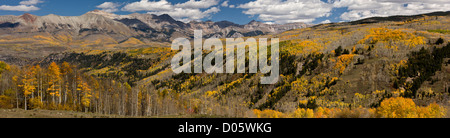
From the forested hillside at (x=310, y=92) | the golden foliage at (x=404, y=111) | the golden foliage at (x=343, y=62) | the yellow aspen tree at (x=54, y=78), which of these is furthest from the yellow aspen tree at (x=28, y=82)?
the golden foliage at (x=343, y=62)

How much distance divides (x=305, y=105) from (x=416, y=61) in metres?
76.7

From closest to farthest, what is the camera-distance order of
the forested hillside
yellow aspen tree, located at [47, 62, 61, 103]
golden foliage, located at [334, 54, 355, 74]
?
yellow aspen tree, located at [47, 62, 61, 103] < the forested hillside < golden foliage, located at [334, 54, 355, 74]

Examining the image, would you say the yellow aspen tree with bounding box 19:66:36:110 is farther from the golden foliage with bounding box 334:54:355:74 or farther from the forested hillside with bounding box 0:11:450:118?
the golden foliage with bounding box 334:54:355:74

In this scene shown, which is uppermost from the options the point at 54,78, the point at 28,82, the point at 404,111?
the point at 54,78

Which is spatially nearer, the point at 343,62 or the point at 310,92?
the point at 310,92

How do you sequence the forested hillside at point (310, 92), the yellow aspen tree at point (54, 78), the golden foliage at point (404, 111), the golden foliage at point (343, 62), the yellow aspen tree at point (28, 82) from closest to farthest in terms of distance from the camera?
the yellow aspen tree at point (28, 82) < the yellow aspen tree at point (54, 78) < the forested hillside at point (310, 92) < the golden foliage at point (404, 111) < the golden foliage at point (343, 62)

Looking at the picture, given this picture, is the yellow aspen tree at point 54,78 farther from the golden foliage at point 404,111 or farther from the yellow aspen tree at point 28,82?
the golden foliage at point 404,111

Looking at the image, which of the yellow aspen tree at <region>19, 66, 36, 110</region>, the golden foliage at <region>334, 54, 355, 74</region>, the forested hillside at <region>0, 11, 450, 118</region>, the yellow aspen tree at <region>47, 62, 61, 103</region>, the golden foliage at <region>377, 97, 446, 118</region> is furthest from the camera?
the golden foliage at <region>334, 54, 355, 74</region>

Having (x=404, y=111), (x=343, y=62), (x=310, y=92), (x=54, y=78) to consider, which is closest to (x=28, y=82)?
(x=54, y=78)

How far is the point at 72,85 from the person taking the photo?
76750mm

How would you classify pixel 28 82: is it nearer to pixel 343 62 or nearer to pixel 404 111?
pixel 404 111

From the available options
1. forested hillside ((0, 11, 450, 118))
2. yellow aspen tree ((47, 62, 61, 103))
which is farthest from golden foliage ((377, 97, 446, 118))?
yellow aspen tree ((47, 62, 61, 103))

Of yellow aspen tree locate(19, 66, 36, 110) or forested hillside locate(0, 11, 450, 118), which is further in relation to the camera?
forested hillside locate(0, 11, 450, 118)

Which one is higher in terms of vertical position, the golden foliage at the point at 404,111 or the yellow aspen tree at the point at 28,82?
the yellow aspen tree at the point at 28,82
